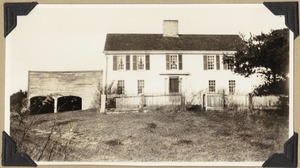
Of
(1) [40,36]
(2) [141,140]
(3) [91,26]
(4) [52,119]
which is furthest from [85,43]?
(2) [141,140]

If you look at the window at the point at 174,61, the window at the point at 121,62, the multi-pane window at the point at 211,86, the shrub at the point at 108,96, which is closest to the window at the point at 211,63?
the multi-pane window at the point at 211,86

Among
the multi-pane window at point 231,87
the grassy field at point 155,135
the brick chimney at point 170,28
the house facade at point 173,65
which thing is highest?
the brick chimney at point 170,28

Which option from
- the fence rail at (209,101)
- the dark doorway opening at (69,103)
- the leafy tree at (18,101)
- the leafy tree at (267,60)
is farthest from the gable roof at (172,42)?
the leafy tree at (18,101)

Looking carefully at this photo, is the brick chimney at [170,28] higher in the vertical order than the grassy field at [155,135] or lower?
higher

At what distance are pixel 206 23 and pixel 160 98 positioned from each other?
0.82m

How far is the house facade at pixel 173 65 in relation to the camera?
3.64m

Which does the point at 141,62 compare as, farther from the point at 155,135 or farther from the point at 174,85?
the point at 155,135

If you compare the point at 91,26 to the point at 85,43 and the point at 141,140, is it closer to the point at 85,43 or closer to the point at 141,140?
the point at 85,43

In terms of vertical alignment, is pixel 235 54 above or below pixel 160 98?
above

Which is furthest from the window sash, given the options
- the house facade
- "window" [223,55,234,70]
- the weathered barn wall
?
"window" [223,55,234,70]

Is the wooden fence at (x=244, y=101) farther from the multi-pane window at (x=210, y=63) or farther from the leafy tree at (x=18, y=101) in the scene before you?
the leafy tree at (x=18, y=101)

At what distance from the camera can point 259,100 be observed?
3629mm

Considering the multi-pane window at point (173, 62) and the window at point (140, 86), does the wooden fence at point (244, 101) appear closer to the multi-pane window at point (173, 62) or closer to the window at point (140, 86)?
the multi-pane window at point (173, 62)

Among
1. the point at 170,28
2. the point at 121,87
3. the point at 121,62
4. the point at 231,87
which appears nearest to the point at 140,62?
the point at 121,62
